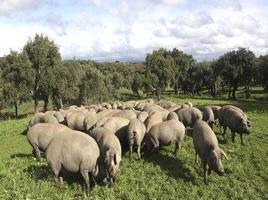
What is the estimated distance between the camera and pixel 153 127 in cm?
2325

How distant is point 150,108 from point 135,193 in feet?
49.5

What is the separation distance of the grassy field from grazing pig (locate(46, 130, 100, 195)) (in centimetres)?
73

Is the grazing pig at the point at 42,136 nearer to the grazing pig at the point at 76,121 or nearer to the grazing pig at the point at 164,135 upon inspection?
the grazing pig at the point at 164,135

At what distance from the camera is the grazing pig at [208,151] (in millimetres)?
19344

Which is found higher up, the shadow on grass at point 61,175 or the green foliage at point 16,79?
the green foliage at point 16,79

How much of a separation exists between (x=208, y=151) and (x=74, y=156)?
260 inches

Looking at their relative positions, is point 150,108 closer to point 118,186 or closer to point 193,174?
point 193,174

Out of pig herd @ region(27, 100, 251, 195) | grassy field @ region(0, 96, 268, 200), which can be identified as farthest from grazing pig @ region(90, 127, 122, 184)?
grassy field @ region(0, 96, 268, 200)

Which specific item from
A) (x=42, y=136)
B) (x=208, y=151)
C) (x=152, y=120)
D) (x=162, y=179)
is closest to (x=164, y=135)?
(x=152, y=120)

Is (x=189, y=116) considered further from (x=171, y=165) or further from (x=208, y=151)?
(x=208, y=151)

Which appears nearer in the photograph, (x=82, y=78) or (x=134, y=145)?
(x=134, y=145)

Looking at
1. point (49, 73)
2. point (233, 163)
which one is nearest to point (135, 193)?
point (233, 163)

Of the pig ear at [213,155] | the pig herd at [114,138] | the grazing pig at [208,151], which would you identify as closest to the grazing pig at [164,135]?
the pig herd at [114,138]

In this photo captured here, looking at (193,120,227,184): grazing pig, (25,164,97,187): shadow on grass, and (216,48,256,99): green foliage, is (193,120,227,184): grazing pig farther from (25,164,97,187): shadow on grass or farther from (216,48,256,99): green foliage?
(216,48,256,99): green foliage
